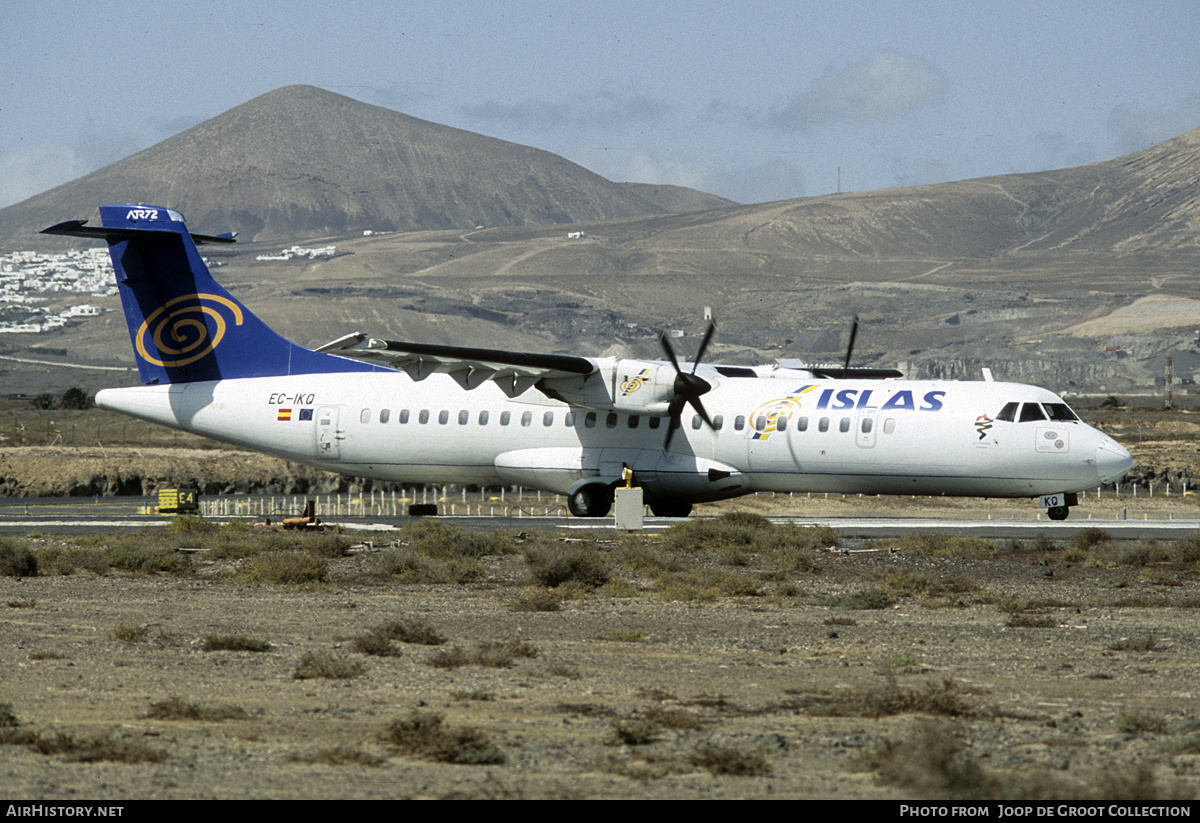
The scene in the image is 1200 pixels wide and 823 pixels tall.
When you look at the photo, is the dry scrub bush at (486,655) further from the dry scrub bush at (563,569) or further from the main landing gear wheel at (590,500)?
the main landing gear wheel at (590,500)

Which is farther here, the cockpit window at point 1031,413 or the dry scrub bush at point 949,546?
the cockpit window at point 1031,413

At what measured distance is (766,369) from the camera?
118ft

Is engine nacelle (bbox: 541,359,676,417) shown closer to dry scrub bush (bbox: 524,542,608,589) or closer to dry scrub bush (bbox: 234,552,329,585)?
dry scrub bush (bbox: 524,542,608,589)

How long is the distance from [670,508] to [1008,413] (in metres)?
8.94

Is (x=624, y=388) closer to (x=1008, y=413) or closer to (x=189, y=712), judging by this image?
(x=1008, y=413)

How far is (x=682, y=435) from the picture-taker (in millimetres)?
32000

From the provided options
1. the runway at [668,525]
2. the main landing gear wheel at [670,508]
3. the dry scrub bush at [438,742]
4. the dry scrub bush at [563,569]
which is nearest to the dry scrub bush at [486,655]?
the dry scrub bush at [438,742]

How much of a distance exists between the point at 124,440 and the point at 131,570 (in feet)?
156

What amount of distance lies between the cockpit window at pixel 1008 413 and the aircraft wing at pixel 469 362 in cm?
947

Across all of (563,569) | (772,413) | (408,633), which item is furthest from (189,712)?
(772,413)

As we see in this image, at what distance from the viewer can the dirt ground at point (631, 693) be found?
8312mm

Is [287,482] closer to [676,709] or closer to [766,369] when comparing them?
[766,369]

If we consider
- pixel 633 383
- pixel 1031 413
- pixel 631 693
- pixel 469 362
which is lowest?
pixel 631 693
